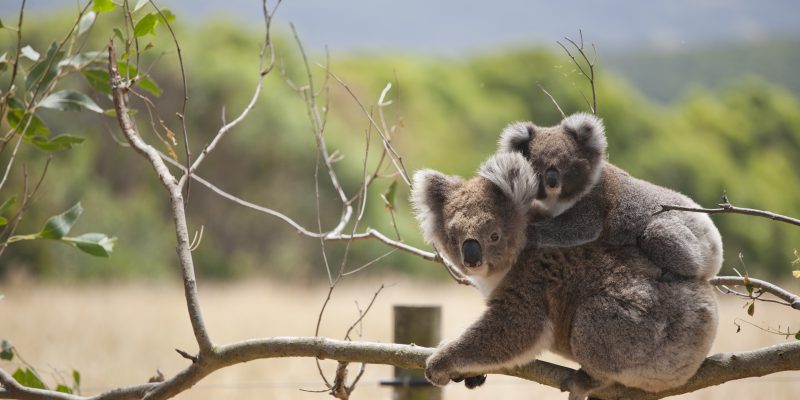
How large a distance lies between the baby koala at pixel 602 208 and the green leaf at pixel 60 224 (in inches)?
63.0

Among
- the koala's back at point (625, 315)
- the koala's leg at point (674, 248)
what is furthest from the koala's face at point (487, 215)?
the koala's leg at point (674, 248)

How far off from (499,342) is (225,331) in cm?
512

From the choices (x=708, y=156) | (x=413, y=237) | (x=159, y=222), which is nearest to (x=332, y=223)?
(x=413, y=237)

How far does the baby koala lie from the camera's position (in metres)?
2.32

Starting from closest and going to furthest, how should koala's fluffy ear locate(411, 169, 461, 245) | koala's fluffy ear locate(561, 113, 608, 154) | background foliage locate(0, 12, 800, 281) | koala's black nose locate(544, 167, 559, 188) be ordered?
1. koala's fluffy ear locate(411, 169, 461, 245)
2. koala's black nose locate(544, 167, 559, 188)
3. koala's fluffy ear locate(561, 113, 608, 154)
4. background foliage locate(0, 12, 800, 281)

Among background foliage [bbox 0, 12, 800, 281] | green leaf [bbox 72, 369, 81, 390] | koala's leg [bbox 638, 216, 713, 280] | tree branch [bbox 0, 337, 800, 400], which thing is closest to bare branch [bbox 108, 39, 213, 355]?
Answer: tree branch [bbox 0, 337, 800, 400]

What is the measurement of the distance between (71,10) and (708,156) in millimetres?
11187

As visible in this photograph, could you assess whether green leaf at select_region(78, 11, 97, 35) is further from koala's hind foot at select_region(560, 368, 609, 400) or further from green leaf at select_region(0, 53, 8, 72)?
koala's hind foot at select_region(560, 368, 609, 400)

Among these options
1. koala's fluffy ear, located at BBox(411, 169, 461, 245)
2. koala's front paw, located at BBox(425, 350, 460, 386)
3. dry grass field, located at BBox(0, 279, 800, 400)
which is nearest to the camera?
koala's front paw, located at BBox(425, 350, 460, 386)

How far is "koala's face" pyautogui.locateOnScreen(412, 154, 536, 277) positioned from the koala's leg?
0.38 metres

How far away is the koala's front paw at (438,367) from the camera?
7.34 ft

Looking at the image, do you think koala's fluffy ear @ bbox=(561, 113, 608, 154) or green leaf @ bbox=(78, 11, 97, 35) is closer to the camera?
koala's fluffy ear @ bbox=(561, 113, 608, 154)

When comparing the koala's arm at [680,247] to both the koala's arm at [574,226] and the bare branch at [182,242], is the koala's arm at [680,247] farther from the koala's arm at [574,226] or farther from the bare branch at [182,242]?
the bare branch at [182,242]

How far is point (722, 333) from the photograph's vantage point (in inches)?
201
